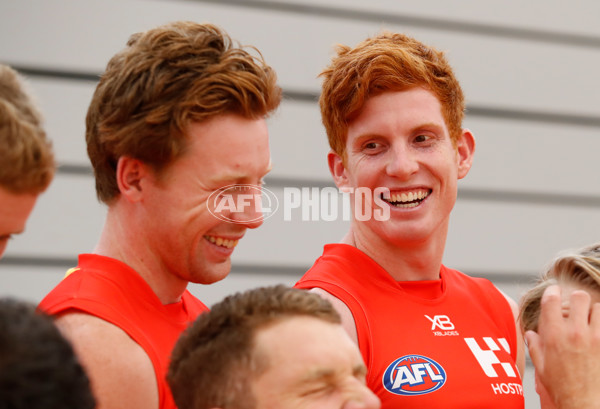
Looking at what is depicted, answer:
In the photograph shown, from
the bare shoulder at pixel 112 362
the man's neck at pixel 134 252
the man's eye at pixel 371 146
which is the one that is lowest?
the bare shoulder at pixel 112 362

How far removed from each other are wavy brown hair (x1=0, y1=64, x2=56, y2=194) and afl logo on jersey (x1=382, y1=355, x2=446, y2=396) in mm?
931

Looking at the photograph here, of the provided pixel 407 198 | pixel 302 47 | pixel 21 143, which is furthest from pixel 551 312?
pixel 302 47

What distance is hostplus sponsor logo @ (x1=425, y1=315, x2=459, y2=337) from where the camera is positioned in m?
2.01

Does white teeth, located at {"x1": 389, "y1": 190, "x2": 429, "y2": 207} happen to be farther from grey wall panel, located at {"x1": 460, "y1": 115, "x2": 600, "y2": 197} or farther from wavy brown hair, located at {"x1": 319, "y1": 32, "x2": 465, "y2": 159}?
grey wall panel, located at {"x1": 460, "y1": 115, "x2": 600, "y2": 197}

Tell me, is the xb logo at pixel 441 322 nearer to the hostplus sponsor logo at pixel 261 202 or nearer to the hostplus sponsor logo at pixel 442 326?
the hostplus sponsor logo at pixel 442 326

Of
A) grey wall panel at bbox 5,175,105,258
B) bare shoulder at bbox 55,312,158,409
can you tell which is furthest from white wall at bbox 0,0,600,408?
bare shoulder at bbox 55,312,158,409

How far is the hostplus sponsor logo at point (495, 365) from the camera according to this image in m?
1.97

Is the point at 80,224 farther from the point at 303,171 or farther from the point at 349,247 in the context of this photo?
the point at 349,247

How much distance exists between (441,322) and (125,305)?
2.75 feet

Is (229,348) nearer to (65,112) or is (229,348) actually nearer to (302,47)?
(65,112)

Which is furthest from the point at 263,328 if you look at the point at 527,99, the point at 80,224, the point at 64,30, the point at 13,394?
the point at 527,99

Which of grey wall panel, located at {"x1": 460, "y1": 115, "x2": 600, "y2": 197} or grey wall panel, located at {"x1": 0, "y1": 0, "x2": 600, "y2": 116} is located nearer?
grey wall panel, located at {"x1": 0, "y1": 0, "x2": 600, "y2": 116}

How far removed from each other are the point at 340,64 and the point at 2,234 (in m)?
1.05

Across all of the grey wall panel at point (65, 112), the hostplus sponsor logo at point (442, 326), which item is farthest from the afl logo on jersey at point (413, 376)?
the grey wall panel at point (65, 112)
